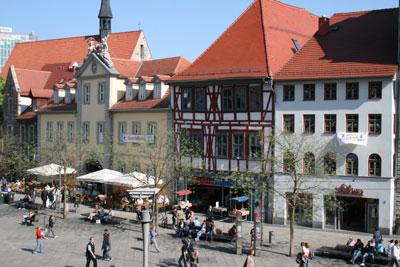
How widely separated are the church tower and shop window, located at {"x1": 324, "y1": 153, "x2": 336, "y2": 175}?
40.0 m

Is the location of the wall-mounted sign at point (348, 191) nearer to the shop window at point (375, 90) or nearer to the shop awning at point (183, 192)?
the shop window at point (375, 90)

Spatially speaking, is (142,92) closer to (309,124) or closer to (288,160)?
(309,124)

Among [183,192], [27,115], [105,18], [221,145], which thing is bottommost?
[183,192]

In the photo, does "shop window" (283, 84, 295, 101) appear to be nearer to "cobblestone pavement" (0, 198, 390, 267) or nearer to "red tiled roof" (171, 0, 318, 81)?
"red tiled roof" (171, 0, 318, 81)

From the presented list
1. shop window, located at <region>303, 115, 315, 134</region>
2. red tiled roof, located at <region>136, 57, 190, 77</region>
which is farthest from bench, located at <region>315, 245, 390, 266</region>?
red tiled roof, located at <region>136, 57, 190, 77</region>

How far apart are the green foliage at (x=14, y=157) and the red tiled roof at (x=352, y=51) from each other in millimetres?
26075

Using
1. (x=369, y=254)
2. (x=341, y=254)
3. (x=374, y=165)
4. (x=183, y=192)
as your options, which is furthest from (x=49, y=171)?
(x=369, y=254)

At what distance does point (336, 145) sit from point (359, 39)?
6983 mm

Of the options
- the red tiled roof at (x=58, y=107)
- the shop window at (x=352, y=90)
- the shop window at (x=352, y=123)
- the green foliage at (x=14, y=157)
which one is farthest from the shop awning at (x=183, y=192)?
the green foliage at (x=14, y=157)

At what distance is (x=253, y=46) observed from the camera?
4294 cm

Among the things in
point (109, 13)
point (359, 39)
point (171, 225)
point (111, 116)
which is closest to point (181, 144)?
point (171, 225)

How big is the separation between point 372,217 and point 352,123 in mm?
5588

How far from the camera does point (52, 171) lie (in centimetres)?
4934

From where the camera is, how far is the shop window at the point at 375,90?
36.5m
